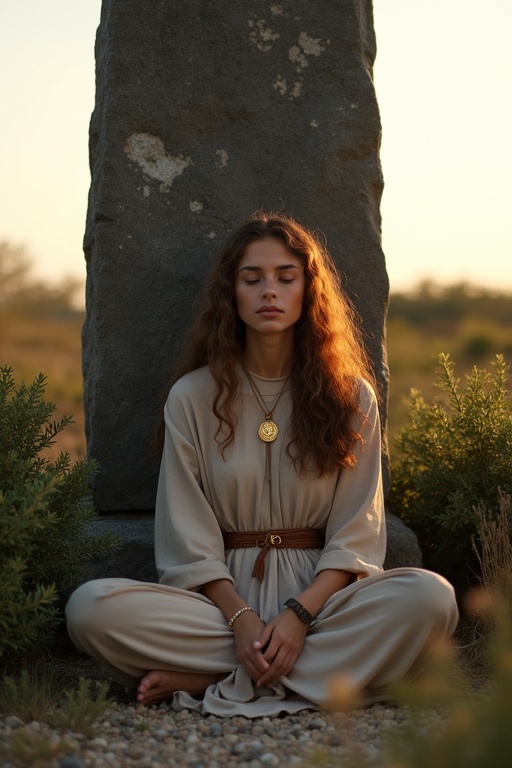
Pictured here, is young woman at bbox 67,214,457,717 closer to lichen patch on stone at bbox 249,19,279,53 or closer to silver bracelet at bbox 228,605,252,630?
silver bracelet at bbox 228,605,252,630

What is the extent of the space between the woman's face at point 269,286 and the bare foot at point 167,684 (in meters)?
1.40

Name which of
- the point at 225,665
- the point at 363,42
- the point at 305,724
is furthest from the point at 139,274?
the point at 305,724

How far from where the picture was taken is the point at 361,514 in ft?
13.0

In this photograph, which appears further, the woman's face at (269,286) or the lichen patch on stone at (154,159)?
the lichen patch on stone at (154,159)

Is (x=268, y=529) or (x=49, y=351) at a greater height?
(x=49, y=351)

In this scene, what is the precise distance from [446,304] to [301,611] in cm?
2987

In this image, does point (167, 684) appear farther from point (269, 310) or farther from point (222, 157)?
point (222, 157)

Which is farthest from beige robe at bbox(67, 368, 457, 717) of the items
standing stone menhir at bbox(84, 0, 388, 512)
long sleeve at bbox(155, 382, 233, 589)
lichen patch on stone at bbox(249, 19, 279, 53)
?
lichen patch on stone at bbox(249, 19, 279, 53)

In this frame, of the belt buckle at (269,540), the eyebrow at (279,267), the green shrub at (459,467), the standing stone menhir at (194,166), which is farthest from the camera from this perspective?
the green shrub at (459,467)

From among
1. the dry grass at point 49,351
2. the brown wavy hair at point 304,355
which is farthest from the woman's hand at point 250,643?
the dry grass at point 49,351

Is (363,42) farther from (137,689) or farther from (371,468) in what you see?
(137,689)

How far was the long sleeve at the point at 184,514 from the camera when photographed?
12.7ft

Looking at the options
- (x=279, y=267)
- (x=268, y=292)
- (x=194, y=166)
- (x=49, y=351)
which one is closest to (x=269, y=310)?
(x=268, y=292)

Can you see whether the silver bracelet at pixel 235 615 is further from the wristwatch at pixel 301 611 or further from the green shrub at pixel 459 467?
the green shrub at pixel 459 467
